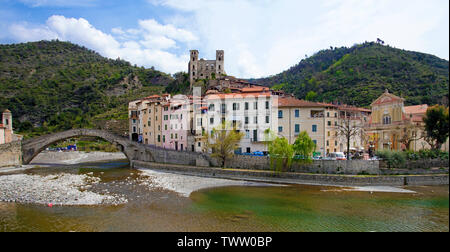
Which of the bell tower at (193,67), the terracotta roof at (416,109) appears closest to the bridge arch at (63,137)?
the bell tower at (193,67)

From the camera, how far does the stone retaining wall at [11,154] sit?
39.4 metres

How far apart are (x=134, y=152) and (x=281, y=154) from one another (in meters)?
25.4

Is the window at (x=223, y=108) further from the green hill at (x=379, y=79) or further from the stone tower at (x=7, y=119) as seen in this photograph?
the green hill at (x=379, y=79)

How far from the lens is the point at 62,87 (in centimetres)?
10456

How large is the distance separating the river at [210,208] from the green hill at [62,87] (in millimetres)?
54753

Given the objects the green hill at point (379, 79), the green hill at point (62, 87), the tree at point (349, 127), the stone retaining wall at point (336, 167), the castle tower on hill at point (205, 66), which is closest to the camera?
the stone retaining wall at point (336, 167)

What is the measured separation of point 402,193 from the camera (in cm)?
2406

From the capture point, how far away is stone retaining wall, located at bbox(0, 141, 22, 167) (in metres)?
39.4

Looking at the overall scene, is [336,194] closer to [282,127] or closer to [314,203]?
[314,203]

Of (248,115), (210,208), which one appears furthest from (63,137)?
(210,208)

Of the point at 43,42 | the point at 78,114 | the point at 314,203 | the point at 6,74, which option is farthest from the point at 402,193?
the point at 43,42

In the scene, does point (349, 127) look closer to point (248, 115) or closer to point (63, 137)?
point (248, 115)
